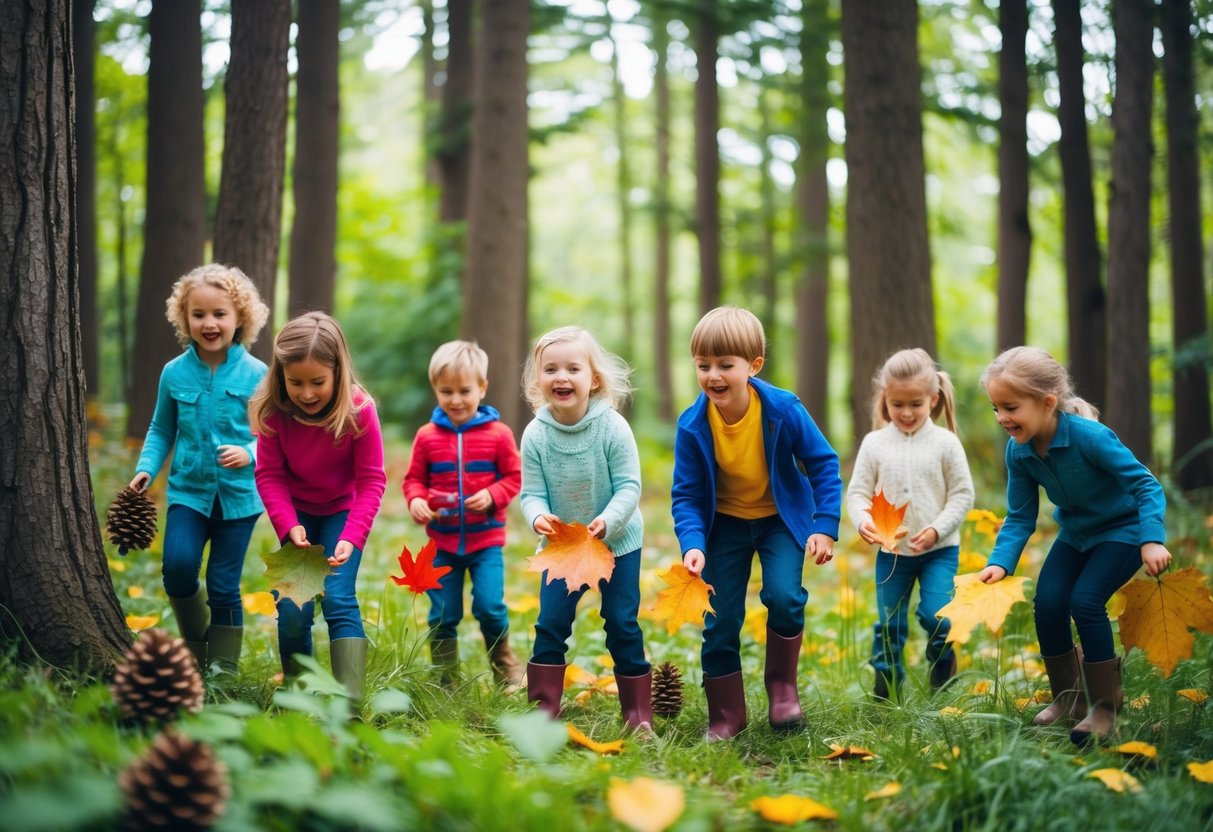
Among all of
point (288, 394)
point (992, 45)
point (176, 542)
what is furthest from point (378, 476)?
point (992, 45)

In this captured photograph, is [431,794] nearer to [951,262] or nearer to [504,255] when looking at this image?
[504,255]

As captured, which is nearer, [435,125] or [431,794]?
[431,794]

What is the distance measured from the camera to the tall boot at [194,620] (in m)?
3.96

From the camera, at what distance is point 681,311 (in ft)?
124

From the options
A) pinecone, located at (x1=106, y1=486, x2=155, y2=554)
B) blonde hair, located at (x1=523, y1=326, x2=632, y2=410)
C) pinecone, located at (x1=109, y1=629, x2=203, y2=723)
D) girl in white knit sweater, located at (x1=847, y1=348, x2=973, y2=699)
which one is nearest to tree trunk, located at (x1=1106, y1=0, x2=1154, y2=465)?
girl in white knit sweater, located at (x1=847, y1=348, x2=973, y2=699)

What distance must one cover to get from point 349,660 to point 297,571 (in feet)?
1.71

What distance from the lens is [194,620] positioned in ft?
13.1

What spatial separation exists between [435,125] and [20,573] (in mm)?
11569

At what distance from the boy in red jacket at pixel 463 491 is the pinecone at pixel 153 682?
1698mm

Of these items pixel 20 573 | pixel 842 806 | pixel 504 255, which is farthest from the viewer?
pixel 504 255

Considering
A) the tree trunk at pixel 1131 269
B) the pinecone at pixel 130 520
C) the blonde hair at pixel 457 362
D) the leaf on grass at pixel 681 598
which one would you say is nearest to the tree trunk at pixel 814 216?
the tree trunk at pixel 1131 269

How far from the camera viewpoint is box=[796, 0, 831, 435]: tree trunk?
1185 cm

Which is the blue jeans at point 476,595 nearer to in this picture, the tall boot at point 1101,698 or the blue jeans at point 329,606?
the blue jeans at point 329,606

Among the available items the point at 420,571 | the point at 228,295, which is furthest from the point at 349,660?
the point at 228,295
